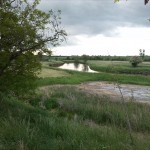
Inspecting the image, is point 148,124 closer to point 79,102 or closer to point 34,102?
point 79,102

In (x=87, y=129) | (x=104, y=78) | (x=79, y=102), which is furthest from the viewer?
(x=104, y=78)

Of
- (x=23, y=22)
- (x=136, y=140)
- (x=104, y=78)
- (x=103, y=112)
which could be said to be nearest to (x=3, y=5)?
(x=23, y=22)

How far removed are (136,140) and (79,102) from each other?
1216 cm

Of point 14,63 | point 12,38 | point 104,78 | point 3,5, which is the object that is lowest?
point 104,78

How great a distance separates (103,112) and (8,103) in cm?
458

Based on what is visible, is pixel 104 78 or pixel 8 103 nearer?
pixel 8 103

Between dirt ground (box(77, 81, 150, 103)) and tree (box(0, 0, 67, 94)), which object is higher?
tree (box(0, 0, 67, 94))

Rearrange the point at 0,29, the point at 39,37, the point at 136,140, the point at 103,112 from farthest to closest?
the point at 103,112
the point at 39,37
the point at 0,29
the point at 136,140

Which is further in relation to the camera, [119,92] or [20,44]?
[119,92]

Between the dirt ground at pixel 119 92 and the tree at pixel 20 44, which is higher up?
the tree at pixel 20 44

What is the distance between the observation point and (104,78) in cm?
4625

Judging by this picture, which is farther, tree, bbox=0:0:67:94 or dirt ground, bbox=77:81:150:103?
dirt ground, bbox=77:81:150:103

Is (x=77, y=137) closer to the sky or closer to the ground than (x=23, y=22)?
closer to the ground

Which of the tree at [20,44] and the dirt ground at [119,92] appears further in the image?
the dirt ground at [119,92]
